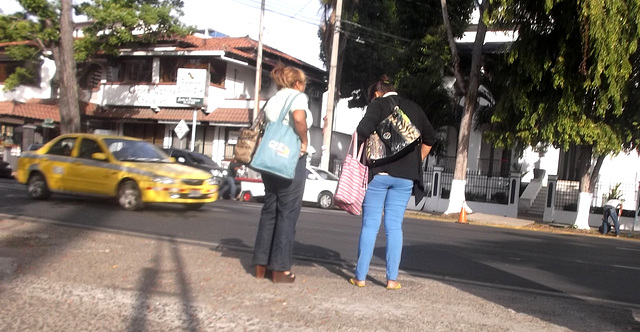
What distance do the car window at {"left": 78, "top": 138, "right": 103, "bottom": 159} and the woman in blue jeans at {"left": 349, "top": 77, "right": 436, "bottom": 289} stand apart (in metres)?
8.59

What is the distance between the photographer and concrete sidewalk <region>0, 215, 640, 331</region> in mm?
4297

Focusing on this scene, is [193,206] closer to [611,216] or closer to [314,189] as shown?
[314,189]

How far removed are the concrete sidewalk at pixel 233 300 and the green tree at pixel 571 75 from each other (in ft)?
37.2

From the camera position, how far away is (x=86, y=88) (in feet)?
125

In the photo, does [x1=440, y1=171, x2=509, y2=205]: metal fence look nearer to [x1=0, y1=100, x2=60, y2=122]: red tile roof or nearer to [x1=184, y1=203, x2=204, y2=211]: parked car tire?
[x1=184, y1=203, x2=204, y2=211]: parked car tire

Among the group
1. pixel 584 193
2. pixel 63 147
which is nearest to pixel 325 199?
pixel 584 193

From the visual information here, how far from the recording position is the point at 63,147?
42.8 ft

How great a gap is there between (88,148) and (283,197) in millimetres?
8339

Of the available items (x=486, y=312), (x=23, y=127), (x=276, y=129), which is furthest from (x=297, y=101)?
(x=23, y=127)

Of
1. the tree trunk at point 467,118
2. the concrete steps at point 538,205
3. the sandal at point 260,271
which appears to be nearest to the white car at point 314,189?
the tree trunk at point 467,118

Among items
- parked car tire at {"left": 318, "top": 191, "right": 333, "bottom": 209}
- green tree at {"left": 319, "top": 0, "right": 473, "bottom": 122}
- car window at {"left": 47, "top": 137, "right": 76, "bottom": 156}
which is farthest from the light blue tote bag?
green tree at {"left": 319, "top": 0, "right": 473, "bottom": 122}

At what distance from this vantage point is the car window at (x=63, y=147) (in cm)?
1297

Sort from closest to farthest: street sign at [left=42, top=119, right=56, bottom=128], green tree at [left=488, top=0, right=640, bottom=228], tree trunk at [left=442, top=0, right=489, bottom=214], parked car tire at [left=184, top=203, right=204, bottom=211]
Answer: parked car tire at [left=184, top=203, right=204, bottom=211] → green tree at [left=488, top=0, right=640, bottom=228] → tree trunk at [left=442, top=0, right=489, bottom=214] → street sign at [left=42, top=119, right=56, bottom=128]

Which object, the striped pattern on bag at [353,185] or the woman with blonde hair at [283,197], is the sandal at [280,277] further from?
the striped pattern on bag at [353,185]
